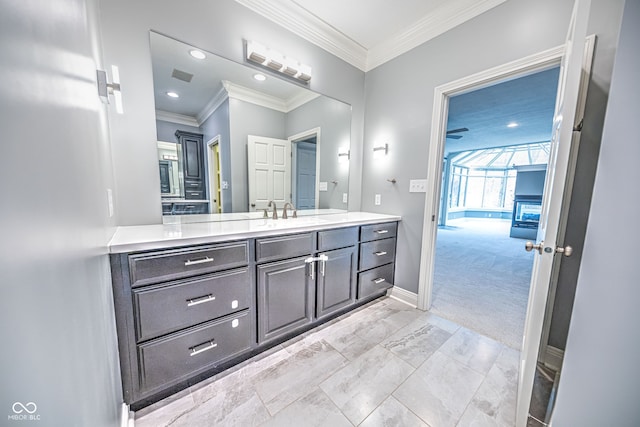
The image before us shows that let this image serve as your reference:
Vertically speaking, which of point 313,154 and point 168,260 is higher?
point 313,154

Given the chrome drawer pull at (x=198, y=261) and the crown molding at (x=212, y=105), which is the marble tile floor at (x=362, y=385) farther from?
the crown molding at (x=212, y=105)

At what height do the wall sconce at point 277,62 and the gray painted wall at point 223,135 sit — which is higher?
the wall sconce at point 277,62

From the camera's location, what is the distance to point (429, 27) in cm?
200

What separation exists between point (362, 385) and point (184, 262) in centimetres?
126

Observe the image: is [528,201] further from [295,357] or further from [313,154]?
[295,357]

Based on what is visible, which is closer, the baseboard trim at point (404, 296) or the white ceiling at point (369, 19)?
the white ceiling at point (369, 19)

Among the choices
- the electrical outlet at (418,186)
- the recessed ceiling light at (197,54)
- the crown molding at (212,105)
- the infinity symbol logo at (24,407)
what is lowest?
the infinity symbol logo at (24,407)

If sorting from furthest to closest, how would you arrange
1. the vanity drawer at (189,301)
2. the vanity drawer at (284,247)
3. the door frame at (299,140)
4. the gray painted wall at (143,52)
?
the door frame at (299,140) < the vanity drawer at (284,247) < the gray painted wall at (143,52) < the vanity drawer at (189,301)

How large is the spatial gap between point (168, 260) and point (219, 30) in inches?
65.9

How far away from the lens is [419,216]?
2203mm

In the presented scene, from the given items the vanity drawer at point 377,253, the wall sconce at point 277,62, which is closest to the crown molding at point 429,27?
the wall sconce at point 277,62

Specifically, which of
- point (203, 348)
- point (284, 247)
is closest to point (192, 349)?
point (203, 348)

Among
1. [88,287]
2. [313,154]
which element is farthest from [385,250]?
[88,287]

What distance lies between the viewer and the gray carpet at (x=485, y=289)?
1.98 meters
